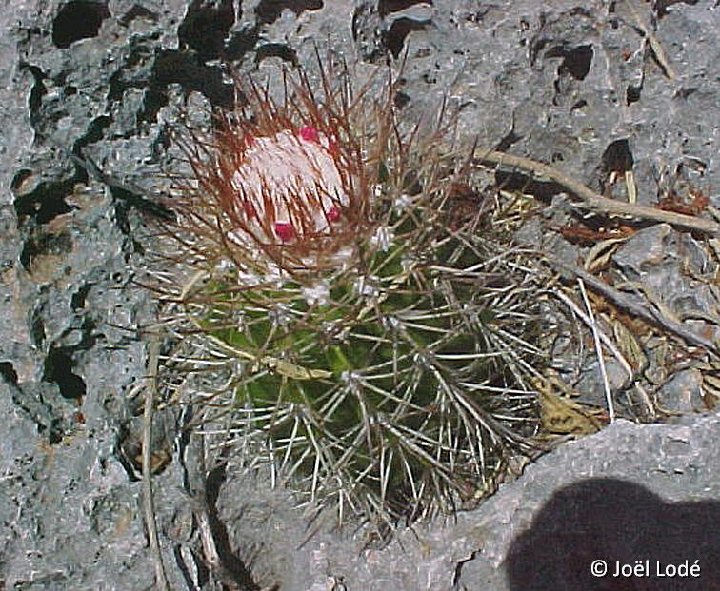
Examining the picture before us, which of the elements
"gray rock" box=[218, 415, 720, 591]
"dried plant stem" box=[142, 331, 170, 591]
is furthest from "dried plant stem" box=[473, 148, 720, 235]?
"dried plant stem" box=[142, 331, 170, 591]

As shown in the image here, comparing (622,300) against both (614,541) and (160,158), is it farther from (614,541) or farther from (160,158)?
(160,158)

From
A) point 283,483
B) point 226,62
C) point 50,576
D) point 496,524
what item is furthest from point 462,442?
point 226,62

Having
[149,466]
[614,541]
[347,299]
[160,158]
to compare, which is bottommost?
[614,541]

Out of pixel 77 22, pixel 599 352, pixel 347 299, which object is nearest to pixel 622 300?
pixel 599 352

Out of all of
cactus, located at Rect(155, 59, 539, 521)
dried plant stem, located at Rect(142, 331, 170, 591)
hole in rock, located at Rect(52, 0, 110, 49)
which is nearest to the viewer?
cactus, located at Rect(155, 59, 539, 521)

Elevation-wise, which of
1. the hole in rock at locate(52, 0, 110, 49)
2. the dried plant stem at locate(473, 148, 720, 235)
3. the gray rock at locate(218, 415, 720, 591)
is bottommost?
the gray rock at locate(218, 415, 720, 591)

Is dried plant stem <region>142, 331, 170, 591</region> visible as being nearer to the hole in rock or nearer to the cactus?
the cactus
